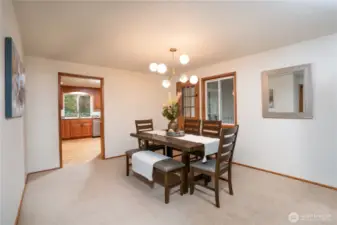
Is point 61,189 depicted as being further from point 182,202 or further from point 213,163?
point 213,163

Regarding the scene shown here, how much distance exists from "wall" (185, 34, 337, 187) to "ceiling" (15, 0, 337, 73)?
26cm

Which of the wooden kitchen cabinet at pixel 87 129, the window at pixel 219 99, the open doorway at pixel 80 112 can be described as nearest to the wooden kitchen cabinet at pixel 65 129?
the open doorway at pixel 80 112

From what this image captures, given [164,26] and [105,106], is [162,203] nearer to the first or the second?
[164,26]

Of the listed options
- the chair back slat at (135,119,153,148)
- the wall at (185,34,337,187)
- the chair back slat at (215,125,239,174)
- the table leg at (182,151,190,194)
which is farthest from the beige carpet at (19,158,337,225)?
the chair back slat at (135,119,153,148)

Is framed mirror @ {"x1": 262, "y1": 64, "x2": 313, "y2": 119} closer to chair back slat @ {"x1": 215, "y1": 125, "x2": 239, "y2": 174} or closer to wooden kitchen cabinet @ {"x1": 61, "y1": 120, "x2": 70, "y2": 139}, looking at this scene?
chair back slat @ {"x1": 215, "y1": 125, "x2": 239, "y2": 174}

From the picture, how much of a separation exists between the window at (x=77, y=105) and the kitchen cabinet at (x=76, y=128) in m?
0.74

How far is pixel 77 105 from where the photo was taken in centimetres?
818

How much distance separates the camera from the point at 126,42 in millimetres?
2914

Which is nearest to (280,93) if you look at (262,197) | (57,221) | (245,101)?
(245,101)

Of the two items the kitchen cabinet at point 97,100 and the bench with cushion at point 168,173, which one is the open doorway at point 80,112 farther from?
the bench with cushion at point 168,173

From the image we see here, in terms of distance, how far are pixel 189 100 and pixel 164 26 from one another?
3.16 m

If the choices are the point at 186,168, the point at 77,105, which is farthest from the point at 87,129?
the point at 186,168

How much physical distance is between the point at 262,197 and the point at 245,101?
2.01m

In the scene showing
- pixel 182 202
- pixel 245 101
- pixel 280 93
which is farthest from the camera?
pixel 245 101
